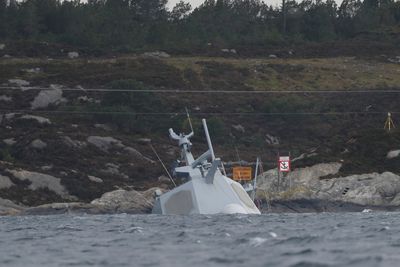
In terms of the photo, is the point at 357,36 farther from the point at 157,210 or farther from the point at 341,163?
the point at 157,210

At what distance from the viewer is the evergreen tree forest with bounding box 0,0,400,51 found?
12475 centimetres

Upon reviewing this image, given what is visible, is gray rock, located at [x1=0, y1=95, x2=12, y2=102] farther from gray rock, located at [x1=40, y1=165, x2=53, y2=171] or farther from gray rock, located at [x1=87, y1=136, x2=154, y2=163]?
gray rock, located at [x1=40, y1=165, x2=53, y2=171]

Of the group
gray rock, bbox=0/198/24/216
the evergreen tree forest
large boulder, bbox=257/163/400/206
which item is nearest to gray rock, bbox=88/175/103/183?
gray rock, bbox=0/198/24/216

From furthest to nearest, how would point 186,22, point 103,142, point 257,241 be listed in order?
point 186,22, point 103,142, point 257,241

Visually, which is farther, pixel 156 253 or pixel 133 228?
pixel 133 228

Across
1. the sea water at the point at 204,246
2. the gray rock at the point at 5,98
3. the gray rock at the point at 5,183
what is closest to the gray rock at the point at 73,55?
the gray rock at the point at 5,98

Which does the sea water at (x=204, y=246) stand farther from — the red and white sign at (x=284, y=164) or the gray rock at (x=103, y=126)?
the gray rock at (x=103, y=126)

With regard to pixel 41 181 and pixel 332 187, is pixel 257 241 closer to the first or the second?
pixel 332 187

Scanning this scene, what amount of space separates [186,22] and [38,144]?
248 ft

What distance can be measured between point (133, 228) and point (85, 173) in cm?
3554

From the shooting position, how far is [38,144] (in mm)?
70688

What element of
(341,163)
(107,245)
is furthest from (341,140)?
(107,245)

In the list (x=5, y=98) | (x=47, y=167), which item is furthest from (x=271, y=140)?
(x=47, y=167)

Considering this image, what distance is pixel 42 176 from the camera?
62562 mm
